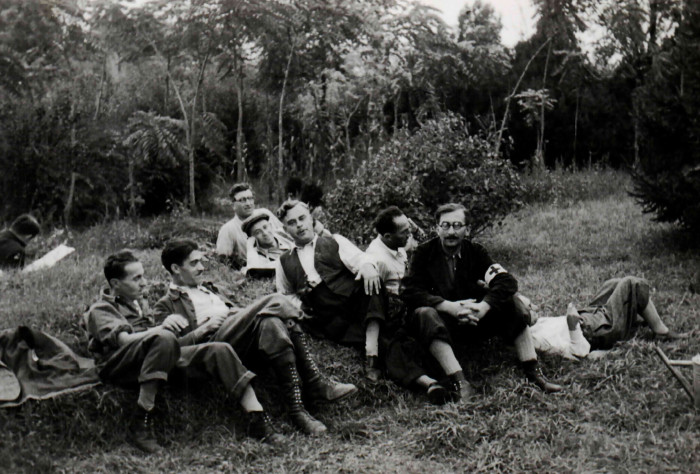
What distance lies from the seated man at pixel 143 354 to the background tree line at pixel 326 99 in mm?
3940

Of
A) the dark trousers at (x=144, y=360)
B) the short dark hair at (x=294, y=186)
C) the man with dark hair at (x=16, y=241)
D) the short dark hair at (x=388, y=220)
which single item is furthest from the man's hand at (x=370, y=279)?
the short dark hair at (x=294, y=186)

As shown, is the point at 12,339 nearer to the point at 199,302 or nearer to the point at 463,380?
the point at 199,302

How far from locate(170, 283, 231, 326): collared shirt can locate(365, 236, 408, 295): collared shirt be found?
4.12ft

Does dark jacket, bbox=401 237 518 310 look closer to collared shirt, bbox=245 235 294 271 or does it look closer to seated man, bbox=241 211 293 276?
seated man, bbox=241 211 293 276

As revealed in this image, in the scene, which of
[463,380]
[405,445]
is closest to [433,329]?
[463,380]

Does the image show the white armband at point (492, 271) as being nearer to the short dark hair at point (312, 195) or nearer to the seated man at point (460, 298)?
the seated man at point (460, 298)

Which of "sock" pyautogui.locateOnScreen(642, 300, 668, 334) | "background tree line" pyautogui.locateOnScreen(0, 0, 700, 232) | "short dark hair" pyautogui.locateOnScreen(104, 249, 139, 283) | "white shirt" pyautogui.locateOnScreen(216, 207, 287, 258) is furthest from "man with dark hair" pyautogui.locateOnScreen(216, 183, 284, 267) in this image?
"sock" pyautogui.locateOnScreen(642, 300, 668, 334)

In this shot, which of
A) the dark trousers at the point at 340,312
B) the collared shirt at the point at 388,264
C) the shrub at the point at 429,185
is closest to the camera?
the dark trousers at the point at 340,312

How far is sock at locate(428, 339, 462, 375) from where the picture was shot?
488 centimetres

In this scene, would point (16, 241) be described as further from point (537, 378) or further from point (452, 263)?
point (537, 378)

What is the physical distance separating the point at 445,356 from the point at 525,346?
58cm

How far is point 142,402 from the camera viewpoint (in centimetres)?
425

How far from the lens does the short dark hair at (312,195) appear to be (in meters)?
11.0

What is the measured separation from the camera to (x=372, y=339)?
17.2 feet
